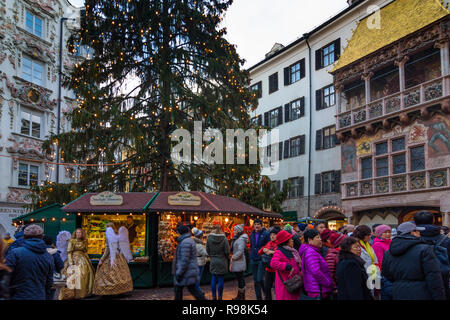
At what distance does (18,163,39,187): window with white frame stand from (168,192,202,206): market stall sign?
1442cm

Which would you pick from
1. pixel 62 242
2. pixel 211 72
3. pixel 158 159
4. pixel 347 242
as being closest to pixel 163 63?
pixel 211 72

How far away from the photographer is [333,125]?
27703mm

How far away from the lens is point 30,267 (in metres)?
5.71

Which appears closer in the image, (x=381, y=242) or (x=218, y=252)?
(x=381, y=242)

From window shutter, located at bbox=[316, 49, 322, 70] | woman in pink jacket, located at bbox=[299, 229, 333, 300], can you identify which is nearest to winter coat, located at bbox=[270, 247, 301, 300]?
woman in pink jacket, located at bbox=[299, 229, 333, 300]

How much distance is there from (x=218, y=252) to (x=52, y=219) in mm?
9487

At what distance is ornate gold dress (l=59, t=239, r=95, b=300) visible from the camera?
37.5 feet

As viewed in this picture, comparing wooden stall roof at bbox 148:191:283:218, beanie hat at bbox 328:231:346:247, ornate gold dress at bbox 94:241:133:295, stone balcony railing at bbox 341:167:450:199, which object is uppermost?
stone balcony railing at bbox 341:167:450:199

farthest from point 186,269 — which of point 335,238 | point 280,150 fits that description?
point 280,150

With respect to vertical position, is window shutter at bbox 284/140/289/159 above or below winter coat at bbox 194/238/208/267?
above

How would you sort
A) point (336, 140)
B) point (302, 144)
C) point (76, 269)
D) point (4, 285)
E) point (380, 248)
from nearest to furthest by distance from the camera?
point (4, 285) < point (380, 248) < point (76, 269) < point (336, 140) < point (302, 144)

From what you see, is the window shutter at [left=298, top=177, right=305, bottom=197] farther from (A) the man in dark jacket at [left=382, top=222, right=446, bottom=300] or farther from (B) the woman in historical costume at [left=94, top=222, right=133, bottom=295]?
(A) the man in dark jacket at [left=382, top=222, right=446, bottom=300]

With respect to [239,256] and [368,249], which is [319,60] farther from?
[368,249]

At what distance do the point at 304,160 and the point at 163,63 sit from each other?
14882 millimetres
